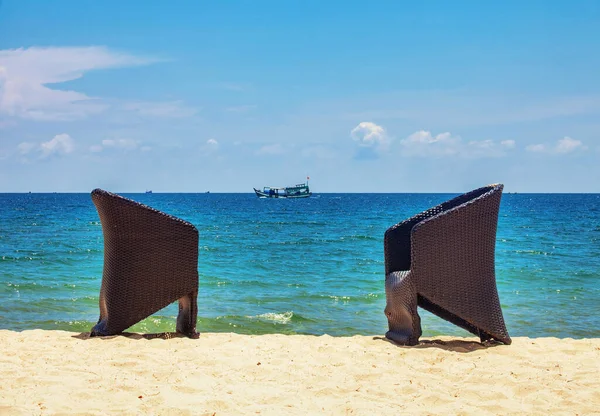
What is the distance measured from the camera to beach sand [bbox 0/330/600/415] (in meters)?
3.82

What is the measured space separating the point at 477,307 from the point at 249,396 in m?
2.53

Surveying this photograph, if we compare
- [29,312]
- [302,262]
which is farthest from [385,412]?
[302,262]

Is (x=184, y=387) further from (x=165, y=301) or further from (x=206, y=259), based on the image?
(x=206, y=259)

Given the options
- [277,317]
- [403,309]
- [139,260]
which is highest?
[139,260]

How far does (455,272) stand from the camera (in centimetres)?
559

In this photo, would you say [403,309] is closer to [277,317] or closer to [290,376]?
[290,376]

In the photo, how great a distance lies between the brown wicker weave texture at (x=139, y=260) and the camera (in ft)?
18.6

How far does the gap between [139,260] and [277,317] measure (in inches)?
119

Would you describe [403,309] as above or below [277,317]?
above

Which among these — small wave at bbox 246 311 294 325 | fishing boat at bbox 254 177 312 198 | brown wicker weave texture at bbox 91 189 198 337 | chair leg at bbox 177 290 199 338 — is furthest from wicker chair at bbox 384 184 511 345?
fishing boat at bbox 254 177 312 198

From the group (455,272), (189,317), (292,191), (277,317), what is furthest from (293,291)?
(292,191)

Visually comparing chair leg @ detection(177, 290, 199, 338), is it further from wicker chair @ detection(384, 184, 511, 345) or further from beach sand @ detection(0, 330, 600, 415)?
wicker chair @ detection(384, 184, 511, 345)

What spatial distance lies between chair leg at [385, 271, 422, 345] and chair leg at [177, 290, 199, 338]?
1.77 m

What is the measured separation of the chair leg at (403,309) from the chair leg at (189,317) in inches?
69.9
